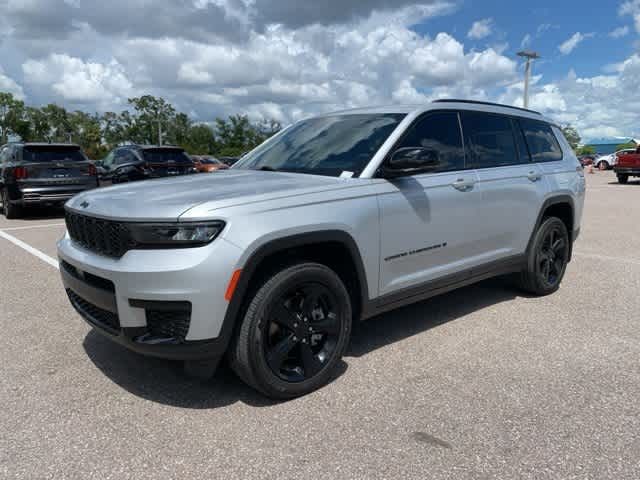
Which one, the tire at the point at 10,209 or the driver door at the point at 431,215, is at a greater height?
the driver door at the point at 431,215

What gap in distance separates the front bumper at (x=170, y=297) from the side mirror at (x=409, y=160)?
1.31m

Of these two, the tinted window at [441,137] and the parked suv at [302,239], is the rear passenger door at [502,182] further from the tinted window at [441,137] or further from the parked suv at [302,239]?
the tinted window at [441,137]

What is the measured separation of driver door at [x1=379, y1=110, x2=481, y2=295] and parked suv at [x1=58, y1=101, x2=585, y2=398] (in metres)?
0.01

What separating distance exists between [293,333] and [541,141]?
11.5 feet

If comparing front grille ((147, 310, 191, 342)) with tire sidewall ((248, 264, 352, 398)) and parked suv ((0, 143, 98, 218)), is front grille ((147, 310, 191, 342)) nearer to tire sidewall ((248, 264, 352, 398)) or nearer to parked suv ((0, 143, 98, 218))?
tire sidewall ((248, 264, 352, 398))

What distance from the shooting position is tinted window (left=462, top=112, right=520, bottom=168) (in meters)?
4.33

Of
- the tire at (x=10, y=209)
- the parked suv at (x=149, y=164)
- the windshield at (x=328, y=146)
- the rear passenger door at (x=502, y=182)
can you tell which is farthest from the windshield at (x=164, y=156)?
the rear passenger door at (x=502, y=182)

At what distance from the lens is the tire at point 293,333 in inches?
115

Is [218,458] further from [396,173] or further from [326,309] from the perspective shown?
[396,173]

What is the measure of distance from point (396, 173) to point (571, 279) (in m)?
3.43

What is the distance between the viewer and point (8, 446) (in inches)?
105

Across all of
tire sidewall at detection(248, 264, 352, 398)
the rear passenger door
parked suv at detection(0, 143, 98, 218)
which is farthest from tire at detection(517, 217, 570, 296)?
parked suv at detection(0, 143, 98, 218)

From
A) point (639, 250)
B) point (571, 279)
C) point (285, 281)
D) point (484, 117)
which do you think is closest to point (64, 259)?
point (285, 281)

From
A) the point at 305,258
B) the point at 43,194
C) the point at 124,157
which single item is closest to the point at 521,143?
the point at 305,258
